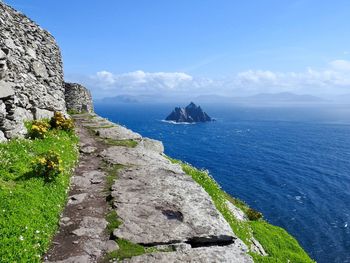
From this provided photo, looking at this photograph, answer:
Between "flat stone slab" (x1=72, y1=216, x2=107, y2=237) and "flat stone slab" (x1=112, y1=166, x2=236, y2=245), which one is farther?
"flat stone slab" (x1=112, y1=166, x2=236, y2=245)

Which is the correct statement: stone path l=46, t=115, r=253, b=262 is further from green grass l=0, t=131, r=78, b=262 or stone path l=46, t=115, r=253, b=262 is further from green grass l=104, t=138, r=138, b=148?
green grass l=104, t=138, r=138, b=148

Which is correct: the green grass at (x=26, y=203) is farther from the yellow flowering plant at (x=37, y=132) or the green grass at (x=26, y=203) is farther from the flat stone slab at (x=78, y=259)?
the yellow flowering plant at (x=37, y=132)

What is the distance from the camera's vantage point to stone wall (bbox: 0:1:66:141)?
64.7 feet

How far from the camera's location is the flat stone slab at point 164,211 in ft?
40.7

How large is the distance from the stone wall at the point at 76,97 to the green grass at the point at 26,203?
2911 centimetres

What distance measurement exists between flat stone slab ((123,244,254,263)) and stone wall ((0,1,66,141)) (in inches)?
459

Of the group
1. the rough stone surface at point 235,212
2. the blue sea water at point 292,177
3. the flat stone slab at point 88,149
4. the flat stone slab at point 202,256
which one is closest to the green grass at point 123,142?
the flat stone slab at point 88,149

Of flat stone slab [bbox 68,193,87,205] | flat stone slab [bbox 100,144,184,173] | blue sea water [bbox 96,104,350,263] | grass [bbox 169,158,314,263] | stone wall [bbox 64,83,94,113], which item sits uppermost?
stone wall [bbox 64,83,94,113]

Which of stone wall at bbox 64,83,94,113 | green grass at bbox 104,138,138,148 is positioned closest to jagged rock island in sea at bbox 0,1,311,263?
green grass at bbox 104,138,138,148

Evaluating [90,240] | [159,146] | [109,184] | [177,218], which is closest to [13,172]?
[109,184]

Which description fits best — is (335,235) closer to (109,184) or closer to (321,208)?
(321,208)

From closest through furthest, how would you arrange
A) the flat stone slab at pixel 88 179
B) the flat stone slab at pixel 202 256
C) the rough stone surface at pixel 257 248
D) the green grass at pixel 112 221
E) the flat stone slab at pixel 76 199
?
the flat stone slab at pixel 202 256, the green grass at pixel 112 221, the flat stone slab at pixel 76 199, the flat stone slab at pixel 88 179, the rough stone surface at pixel 257 248

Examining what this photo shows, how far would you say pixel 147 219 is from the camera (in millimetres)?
13320

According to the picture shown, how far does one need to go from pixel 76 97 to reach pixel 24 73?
75.3 ft
